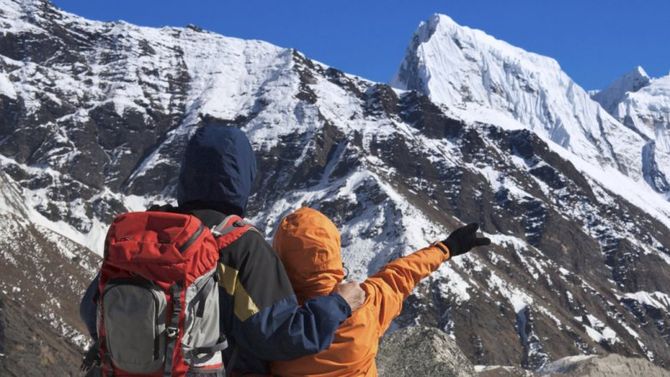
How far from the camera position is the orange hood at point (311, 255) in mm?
6992

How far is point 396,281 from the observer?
25.1 ft

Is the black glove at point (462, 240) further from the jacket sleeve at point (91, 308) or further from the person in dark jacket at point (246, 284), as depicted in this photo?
the jacket sleeve at point (91, 308)

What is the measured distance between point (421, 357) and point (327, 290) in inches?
257

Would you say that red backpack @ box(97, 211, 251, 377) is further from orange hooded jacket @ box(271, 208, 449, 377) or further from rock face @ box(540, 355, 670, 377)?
rock face @ box(540, 355, 670, 377)

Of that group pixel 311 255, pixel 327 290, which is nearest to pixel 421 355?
pixel 327 290

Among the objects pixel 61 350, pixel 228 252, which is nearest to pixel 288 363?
pixel 228 252

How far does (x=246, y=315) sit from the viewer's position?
6328 millimetres

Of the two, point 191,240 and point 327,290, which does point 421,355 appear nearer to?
point 327,290

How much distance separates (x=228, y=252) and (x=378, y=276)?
5.36ft

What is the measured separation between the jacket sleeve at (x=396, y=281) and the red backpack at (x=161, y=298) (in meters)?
1.59

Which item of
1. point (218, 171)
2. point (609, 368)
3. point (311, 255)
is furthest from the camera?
point (609, 368)

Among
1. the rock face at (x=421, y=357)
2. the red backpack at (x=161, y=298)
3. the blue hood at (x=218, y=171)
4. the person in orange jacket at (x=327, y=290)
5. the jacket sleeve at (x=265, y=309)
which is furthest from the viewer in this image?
the rock face at (x=421, y=357)

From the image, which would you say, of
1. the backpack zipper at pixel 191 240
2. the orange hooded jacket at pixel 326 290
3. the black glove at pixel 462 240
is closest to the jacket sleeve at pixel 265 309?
the backpack zipper at pixel 191 240

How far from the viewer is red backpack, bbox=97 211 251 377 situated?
5965mm
